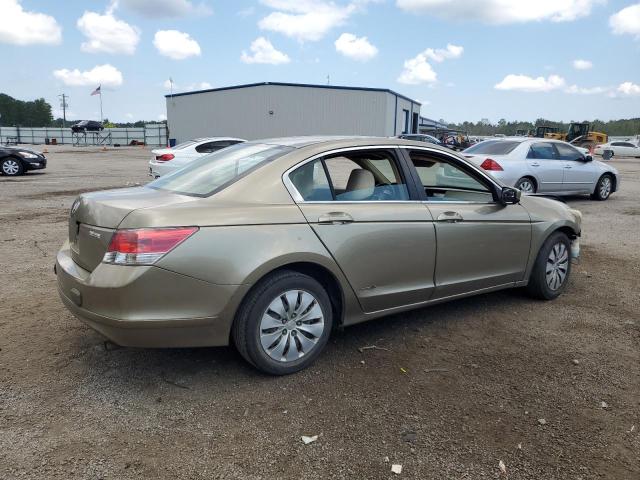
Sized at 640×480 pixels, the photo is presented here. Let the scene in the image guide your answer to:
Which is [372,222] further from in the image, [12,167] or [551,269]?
[12,167]

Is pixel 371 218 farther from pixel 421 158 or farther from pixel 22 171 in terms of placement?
pixel 22 171

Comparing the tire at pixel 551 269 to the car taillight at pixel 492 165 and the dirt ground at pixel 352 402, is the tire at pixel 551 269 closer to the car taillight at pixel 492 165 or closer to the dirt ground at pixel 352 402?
the dirt ground at pixel 352 402

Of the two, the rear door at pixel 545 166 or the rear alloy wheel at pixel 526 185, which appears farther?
the rear door at pixel 545 166

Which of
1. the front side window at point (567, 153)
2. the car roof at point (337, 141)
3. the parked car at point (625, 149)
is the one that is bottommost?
the car roof at point (337, 141)

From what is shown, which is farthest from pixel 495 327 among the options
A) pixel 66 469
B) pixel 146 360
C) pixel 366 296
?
pixel 66 469

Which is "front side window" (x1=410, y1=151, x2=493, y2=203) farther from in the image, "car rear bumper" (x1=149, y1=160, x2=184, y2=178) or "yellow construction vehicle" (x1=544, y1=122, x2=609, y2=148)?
"yellow construction vehicle" (x1=544, y1=122, x2=609, y2=148)

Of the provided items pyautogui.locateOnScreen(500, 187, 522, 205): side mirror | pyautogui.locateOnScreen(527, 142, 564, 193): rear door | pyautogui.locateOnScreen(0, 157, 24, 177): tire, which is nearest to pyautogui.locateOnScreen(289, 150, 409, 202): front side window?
pyautogui.locateOnScreen(500, 187, 522, 205): side mirror

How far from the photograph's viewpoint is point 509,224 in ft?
15.0

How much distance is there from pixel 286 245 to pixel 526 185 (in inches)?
369

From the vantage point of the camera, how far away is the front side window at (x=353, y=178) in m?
3.63

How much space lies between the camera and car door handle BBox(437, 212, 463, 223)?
160 inches

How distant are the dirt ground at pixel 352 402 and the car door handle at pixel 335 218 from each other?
39.3 inches

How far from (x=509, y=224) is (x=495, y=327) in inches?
35.7

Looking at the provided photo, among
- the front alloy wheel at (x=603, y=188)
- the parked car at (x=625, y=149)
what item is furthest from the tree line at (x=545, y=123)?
the front alloy wheel at (x=603, y=188)
